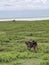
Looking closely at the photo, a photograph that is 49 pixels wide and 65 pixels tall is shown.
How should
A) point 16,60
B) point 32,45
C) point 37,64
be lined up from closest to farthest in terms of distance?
point 37,64, point 16,60, point 32,45

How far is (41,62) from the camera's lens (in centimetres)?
1939

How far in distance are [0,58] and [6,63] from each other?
1306 mm

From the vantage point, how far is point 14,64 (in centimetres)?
1928

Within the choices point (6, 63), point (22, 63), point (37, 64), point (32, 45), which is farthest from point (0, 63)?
point (32, 45)

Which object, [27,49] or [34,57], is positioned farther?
[27,49]

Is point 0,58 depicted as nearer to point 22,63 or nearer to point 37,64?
point 22,63

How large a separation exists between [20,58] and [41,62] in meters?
2.98

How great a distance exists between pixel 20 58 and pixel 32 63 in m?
2.36

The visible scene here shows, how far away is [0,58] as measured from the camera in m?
21.1

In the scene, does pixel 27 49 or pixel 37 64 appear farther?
pixel 27 49

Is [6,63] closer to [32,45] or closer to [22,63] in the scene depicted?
[22,63]

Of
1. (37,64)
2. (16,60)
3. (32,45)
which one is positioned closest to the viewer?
(37,64)

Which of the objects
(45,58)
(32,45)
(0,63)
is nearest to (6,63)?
(0,63)

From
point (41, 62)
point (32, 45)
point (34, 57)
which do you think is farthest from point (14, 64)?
point (32, 45)
